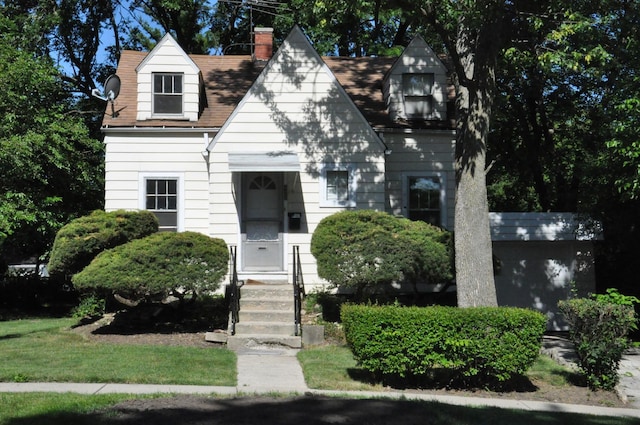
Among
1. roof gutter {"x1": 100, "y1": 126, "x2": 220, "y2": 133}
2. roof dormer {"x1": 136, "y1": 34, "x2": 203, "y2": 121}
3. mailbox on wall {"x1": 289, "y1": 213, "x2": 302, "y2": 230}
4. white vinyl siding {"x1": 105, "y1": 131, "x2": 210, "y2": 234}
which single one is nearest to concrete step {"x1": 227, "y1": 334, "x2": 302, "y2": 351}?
mailbox on wall {"x1": 289, "y1": 213, "x2": 302, "y2": 230}

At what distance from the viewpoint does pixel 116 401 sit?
784cm

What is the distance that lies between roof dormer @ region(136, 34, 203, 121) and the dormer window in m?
5.66

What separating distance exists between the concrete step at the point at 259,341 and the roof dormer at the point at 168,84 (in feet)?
23.3

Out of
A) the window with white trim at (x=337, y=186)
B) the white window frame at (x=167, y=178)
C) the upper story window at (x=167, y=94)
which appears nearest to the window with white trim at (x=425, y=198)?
the window with white trim at (x=337, y=186)

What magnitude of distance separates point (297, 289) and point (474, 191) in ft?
14.4

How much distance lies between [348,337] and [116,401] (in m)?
3.54

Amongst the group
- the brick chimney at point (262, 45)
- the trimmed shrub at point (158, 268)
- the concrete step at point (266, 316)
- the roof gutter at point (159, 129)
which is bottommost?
the concrete step at point (266, 316)

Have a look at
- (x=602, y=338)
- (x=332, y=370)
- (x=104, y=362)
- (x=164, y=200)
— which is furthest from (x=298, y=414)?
(x=164, y=200)

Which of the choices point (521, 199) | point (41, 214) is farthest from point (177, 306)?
point (521, 199)

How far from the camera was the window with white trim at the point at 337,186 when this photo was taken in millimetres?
16344

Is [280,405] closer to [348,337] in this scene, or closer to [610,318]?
[348,337]

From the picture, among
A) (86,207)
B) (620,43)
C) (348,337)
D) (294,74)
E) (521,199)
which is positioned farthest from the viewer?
(521,199)

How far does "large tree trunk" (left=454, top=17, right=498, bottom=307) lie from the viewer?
1120 centimetres

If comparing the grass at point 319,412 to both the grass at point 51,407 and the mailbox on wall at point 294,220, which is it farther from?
the mailbox on wall at point 294,220
